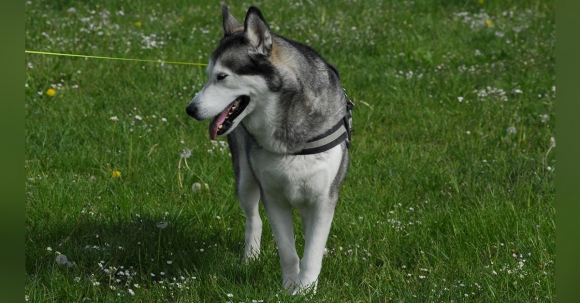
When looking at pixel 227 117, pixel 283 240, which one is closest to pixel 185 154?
pixel 283 240

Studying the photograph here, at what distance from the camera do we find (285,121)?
3.60 m

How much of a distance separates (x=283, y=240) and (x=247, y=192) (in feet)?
1.58

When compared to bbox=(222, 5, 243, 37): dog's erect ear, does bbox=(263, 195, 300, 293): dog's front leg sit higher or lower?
lower

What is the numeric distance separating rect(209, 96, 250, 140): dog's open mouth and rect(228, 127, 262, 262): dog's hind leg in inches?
17.7

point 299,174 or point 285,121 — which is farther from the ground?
point 285,121

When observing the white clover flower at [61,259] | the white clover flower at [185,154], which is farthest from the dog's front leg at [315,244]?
the white clover flower at [185,154]

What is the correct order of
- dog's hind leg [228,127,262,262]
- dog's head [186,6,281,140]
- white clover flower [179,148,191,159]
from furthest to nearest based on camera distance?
white clover flower [179,148,191,159], dog's hind leg [228,127,262,262], dog's head [186,6,281,140]

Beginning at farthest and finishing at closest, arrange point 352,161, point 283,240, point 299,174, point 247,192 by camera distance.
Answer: point 352,161, point 247,192, point 283,240, point 299,174

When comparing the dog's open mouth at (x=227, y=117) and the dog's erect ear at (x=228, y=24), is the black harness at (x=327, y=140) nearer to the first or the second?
the dog's open mouth at (x=227, y=117)

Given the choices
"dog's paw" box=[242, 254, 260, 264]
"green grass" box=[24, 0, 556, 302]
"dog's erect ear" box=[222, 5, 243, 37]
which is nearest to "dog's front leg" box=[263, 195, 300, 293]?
"green grass" box=[24, 0, 556, 302]

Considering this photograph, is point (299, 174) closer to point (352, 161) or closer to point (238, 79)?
point (238, 79)

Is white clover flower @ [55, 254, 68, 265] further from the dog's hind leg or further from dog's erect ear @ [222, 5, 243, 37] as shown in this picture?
dog's erect ear @ [222, 5, 243, 37]

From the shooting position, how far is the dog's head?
134 inches

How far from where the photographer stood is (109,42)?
746 centimetres
